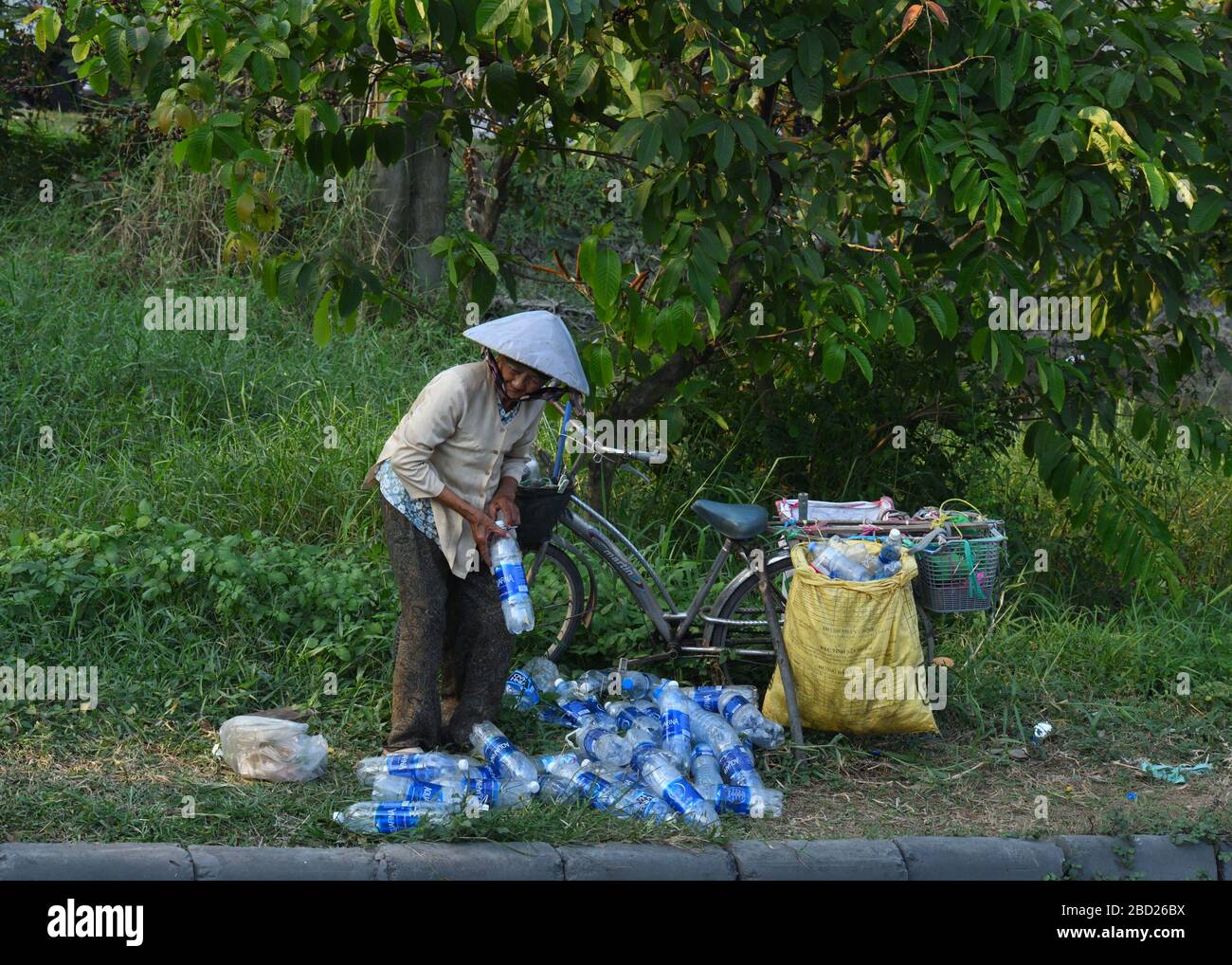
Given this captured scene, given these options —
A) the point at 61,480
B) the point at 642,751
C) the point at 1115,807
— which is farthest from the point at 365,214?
the point at 1115,807

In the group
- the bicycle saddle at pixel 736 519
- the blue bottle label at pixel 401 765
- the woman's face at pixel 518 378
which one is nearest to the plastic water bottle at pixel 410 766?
the blue bottle label at pixel 401 765

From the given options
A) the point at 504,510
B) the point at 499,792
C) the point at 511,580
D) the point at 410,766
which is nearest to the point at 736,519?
the point at 504,510

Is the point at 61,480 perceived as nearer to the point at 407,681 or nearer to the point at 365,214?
the point at 407,681

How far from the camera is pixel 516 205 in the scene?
926 centimetres

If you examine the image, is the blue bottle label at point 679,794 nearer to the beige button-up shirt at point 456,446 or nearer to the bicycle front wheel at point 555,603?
the beige button-up shirt at point 456,446

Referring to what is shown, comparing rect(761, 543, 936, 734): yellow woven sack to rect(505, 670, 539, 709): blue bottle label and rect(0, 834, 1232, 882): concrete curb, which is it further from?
rect(505, 670, 539, 709): blue bottle label

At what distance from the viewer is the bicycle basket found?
19.5ft

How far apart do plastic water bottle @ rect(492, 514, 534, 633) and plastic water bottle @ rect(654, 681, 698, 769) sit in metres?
0.82

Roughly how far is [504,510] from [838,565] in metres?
1.40

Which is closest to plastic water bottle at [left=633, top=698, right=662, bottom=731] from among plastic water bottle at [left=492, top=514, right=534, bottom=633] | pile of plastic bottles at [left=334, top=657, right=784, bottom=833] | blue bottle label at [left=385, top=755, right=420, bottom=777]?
pile of plastic bottles at [left=334, top=657, right=784, bottom=833]

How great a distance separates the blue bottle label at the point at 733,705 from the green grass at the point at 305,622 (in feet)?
0.98

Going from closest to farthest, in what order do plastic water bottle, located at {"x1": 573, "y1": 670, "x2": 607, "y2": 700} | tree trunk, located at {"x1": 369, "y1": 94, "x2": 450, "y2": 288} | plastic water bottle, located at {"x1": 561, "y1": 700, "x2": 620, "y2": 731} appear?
plastic water bottle, located at {"x1": 561, "y1": 700, "x2": 620, "y2": 731}
plastic water bottle, located at {"x1": 573, "y1": 670, "x2": 607, "y2": 700}
tree trunk, located at {"x1": 369, "y1": 94, "x2": 450, "y2": 288}

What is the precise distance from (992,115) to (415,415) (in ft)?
9.14

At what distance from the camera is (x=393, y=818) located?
4824 millimetres
